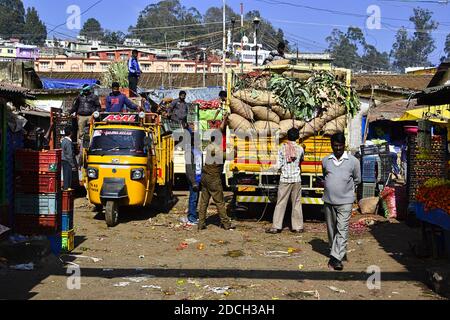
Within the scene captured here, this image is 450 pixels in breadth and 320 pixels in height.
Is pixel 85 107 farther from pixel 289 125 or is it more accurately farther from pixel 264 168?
pixel 289 125

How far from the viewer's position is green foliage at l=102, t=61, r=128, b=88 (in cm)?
2649

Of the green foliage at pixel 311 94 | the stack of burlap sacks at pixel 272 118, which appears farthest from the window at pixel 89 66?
the green foliage at pixel 311 94

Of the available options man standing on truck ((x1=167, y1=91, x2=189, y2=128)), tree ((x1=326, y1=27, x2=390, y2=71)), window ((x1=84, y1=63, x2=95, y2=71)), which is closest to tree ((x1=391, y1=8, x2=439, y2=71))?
tree ((x1=326, y1=27, x2=390, y2=71))

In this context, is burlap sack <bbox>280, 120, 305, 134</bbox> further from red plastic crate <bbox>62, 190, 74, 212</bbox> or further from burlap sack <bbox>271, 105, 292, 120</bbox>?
red plastic crate <bbox>62, 190, 74, 212</bbox>

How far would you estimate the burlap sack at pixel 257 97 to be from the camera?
41.4ft

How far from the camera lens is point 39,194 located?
8.73m

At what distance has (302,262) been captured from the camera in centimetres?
880

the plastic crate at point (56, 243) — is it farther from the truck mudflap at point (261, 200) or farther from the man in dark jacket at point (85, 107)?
the man in dark jacket at point (85, 107)

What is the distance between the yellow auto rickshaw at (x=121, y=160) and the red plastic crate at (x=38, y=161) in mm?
2816

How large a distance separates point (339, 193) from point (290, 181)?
3054mm

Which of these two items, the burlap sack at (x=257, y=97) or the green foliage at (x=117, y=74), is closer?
the burlap sack at (x=257, y=97)

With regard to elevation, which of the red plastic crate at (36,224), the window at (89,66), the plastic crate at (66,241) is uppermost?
the window at (89,66)
